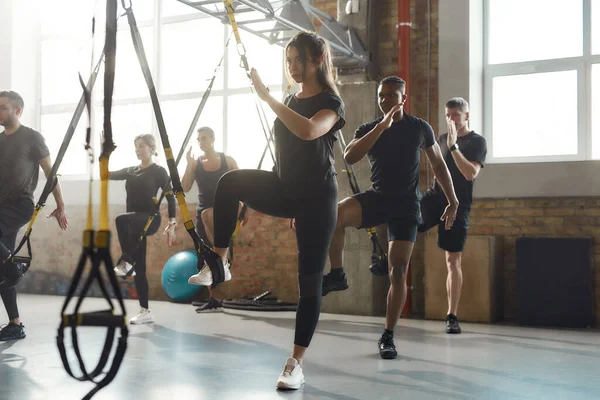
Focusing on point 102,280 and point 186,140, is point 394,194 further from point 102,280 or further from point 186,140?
point 102,280

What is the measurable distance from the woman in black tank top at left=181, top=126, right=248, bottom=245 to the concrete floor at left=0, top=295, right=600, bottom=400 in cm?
88

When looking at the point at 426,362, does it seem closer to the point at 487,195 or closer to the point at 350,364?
the point at 350,364

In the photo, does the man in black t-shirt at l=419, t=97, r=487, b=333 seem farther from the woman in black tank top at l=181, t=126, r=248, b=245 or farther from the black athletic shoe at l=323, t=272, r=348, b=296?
the woman in black tank top at l=181, t=126, r=248, b=245

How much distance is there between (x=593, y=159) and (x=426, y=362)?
3120 millimetres

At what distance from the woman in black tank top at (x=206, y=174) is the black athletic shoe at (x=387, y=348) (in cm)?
254

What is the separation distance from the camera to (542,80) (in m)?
6.69

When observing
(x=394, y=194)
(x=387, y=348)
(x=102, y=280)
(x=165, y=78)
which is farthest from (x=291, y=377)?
(x=165, y=78)

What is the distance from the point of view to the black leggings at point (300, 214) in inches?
119

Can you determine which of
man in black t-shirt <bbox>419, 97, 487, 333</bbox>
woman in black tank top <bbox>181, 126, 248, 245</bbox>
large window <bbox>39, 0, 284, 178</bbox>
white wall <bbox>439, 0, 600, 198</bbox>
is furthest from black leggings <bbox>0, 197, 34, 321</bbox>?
white wall <bbox>439, 0, 600, 198</bbox>

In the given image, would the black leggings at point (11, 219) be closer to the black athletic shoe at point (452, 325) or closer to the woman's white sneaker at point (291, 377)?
the woman's white sneaker at point (291, 377)

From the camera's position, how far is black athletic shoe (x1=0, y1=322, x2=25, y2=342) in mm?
4844

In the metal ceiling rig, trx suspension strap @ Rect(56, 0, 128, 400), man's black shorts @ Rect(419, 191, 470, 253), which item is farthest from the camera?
the metal ceiling rig

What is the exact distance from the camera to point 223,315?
6613 millimetres

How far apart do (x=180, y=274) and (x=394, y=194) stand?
3655 millimetres
